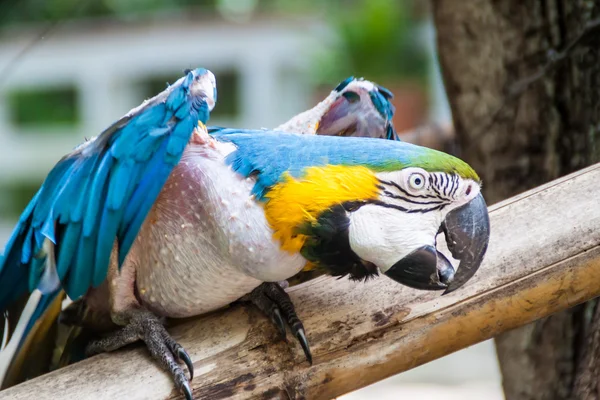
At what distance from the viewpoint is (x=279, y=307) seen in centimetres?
104

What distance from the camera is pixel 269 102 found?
26.8 feet

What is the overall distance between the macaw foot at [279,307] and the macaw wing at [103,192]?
21 centimetres

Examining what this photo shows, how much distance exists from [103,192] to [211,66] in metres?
6.93

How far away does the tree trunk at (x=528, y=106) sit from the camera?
1379 millimetres

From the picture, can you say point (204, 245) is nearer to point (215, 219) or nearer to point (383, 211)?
point (215, 219)

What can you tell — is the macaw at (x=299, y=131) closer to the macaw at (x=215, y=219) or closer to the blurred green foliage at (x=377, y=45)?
the macaw at (x=215, y=219)

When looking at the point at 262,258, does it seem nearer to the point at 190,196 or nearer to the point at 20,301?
the point at 190,196

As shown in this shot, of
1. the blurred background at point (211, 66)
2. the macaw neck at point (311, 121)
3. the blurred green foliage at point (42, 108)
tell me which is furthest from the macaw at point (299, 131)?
the blurred green foliage at point (42, 108)

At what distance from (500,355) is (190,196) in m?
0.82

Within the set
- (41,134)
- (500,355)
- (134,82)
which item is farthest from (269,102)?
(500,355)

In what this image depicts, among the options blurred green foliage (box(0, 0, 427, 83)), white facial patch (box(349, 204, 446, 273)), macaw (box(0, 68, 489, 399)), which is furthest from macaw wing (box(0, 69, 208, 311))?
blurred green foliage (box(0, 0, 427, 83))

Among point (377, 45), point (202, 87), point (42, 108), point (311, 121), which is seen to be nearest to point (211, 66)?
point (377, 45)

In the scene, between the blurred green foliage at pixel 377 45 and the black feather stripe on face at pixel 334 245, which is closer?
the black feather stripe on face at pixel 334 245

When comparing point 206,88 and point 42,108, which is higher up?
point 206,88
